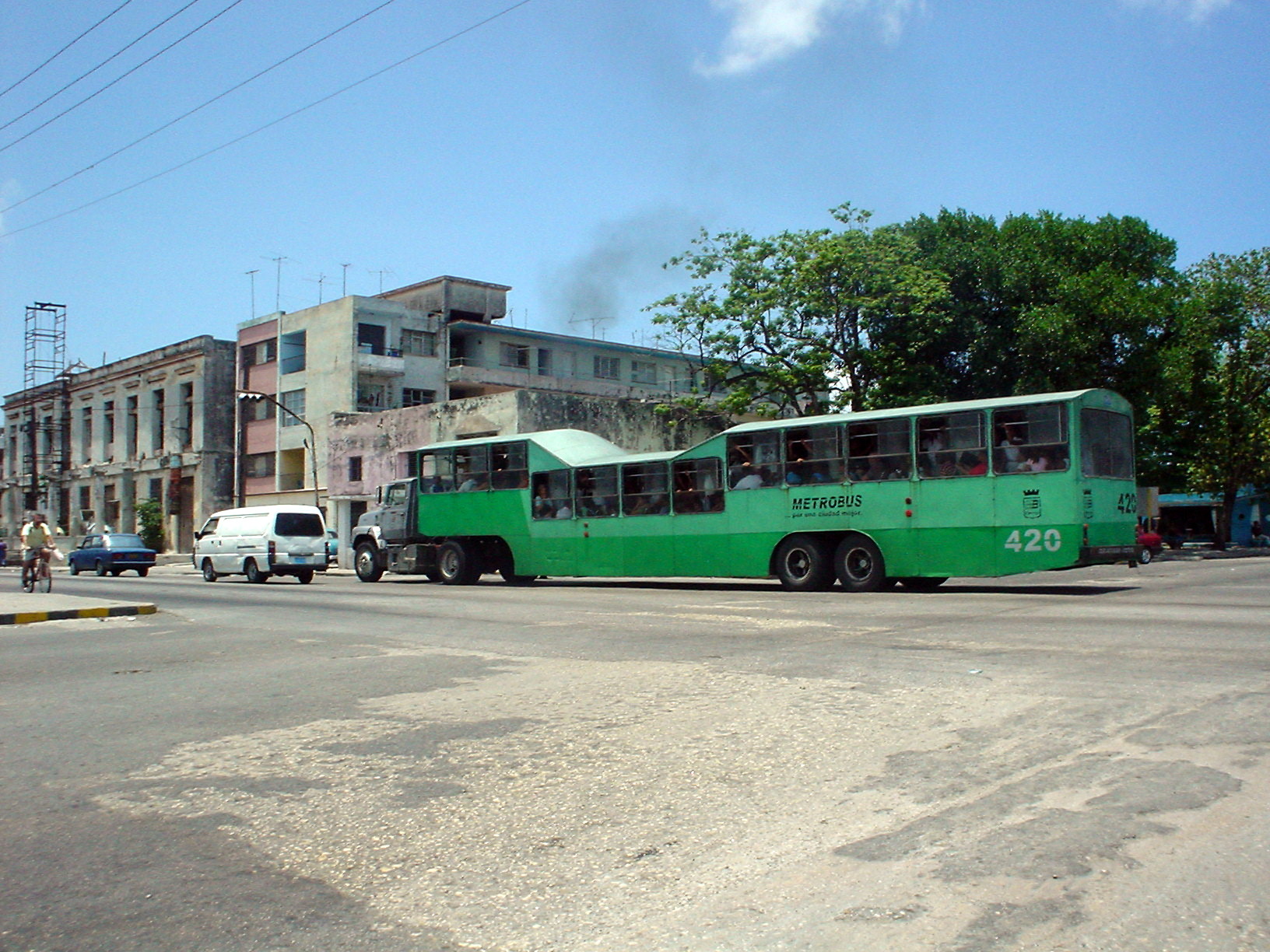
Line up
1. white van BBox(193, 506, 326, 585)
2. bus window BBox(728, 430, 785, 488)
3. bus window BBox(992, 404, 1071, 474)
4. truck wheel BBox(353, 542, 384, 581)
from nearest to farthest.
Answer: bus window BBox(992, 404, 1071, 474) → bus window BBox(728, 430, 785, 488) → truck wheel BBox(353, 542, 384, 581) → white van BBox(193, 506, 326, 585)

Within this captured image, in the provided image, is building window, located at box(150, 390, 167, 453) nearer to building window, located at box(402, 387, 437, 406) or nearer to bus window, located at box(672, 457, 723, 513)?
building window, located at box(402, 387, 437, 406)

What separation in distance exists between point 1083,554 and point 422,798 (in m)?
14.5

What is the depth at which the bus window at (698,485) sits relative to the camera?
71.4 feet

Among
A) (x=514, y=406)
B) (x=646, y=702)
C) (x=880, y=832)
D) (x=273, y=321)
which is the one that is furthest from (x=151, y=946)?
(x=273, y=321)

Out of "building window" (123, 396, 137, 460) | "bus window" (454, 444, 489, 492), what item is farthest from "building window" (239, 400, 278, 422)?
"bus window" (454, 444, 489, 492)

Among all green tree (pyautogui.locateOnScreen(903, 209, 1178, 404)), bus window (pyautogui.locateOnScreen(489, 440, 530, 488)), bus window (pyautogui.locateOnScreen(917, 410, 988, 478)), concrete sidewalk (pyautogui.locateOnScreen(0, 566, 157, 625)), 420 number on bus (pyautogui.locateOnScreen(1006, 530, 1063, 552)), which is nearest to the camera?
concrete sidewalk (pyautogui.locateOnScreen(0, 566, 157, 625))

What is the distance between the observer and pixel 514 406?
1619 inches

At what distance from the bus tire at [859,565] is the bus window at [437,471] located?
10796 mm

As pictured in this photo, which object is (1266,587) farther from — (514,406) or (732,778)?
(514,406)

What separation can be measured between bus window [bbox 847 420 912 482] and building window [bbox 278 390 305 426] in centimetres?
3898

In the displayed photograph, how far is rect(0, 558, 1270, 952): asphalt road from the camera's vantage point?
3.63 m

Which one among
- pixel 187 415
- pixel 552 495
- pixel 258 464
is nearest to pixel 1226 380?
pixel 552 495

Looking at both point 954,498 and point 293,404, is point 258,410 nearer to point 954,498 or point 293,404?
point 293,404

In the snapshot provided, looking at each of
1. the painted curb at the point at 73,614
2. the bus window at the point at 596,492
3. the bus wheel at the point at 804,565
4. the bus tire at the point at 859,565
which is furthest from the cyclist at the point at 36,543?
the bus tire at the point at 859,565
